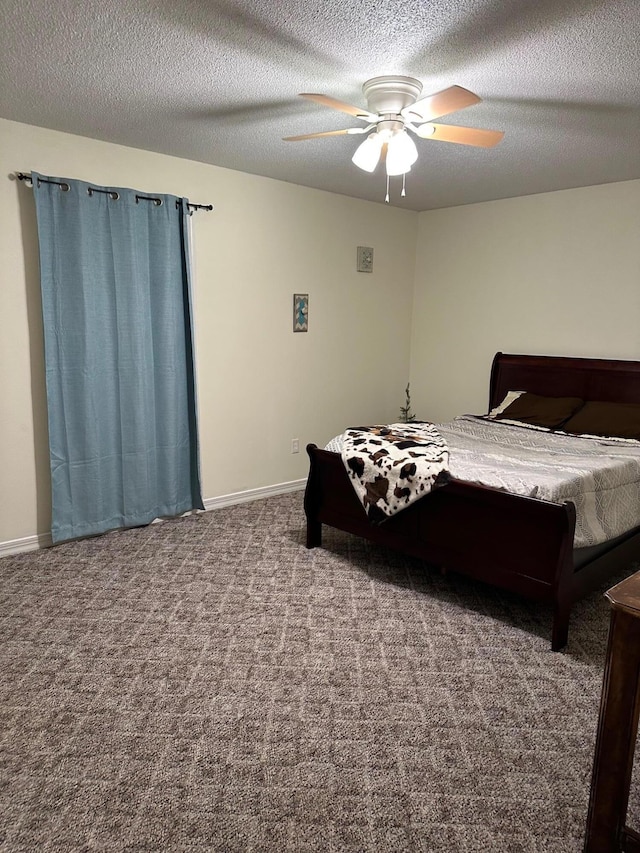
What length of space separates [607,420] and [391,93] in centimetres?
261

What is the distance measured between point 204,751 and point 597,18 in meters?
2.76

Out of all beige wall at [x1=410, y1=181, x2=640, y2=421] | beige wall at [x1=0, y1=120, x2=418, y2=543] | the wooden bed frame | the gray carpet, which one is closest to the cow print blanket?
the wooden bed frame

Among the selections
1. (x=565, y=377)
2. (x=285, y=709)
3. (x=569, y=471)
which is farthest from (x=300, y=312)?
(x=285, y=709)

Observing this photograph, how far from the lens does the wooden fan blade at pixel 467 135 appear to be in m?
2.52

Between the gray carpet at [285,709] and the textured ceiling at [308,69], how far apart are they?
242cm

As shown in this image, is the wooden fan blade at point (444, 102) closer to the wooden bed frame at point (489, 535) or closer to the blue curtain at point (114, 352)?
the wooden bed frame at point (489, 535)

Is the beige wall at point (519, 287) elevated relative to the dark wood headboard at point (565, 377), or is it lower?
elevated

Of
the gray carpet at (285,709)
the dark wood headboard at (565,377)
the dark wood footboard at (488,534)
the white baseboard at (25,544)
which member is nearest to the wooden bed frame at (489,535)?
the dark wood footboard at (488,534)

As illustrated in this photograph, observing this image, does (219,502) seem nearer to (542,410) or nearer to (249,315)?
(249,315)

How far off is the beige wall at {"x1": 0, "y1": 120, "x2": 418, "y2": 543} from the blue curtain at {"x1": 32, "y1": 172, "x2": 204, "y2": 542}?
0.13m

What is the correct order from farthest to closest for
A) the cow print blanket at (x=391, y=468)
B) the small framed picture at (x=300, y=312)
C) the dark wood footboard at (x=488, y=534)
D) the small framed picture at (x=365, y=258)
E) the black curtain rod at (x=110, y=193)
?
the small framed picture at (x=365, y=258)
the small framed picture at (x=300, y=312)
the black curtain rod at (x=110, y=193)
the cow print blanket at (x=391, y=468)
the dark wood footboard at (x=488, y=534)

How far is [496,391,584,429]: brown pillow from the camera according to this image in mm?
4246

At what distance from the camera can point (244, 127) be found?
321cm

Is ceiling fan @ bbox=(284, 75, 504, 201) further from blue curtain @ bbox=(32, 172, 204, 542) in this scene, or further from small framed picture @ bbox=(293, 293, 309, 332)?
small framed picture @ bbox=(293, 293, 309, 332)
